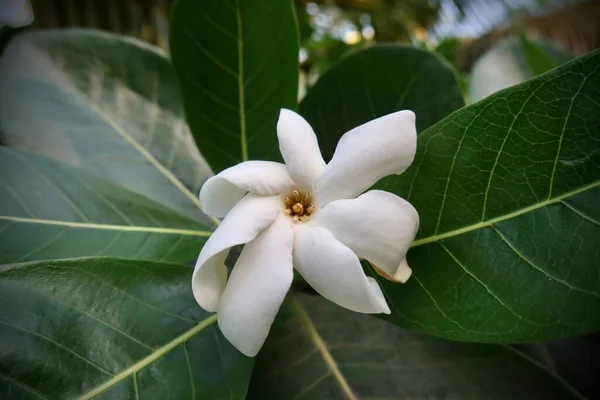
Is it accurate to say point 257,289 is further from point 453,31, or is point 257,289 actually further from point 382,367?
point 453,31

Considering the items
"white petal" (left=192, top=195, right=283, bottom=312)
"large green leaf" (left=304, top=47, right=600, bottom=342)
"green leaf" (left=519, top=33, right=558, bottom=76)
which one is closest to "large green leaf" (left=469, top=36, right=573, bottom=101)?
"green leaf" (left=519, top=33, right=558, bottom=76)

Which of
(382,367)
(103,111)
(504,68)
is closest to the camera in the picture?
(382,367)

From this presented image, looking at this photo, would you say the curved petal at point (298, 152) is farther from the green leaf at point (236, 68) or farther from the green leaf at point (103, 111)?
the green leaf at point (103, 111)

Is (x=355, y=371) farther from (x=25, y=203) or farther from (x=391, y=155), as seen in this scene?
(x=25, y=203)

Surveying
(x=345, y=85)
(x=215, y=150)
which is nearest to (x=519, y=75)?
(x=345, y=85)

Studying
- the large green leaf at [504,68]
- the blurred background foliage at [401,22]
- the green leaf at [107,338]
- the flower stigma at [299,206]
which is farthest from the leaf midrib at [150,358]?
the blurred background foliage at [401,22]

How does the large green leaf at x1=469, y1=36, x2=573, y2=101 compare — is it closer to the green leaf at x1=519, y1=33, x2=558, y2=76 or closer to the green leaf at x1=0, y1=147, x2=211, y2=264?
the green leaf at x1=519, y1=33, x2=558, y2=76

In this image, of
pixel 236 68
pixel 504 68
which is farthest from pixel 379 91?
pixel 504 68
